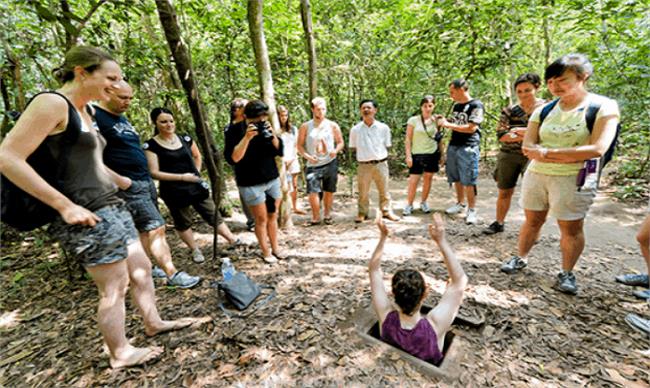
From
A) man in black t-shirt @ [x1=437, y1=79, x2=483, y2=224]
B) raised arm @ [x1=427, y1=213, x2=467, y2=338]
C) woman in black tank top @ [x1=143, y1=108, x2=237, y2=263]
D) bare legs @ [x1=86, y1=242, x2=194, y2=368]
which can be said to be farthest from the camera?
man in black t-shirt @ [x1=437, y1=79, x2=483, y2=224]

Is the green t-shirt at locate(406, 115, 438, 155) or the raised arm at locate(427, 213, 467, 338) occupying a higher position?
the green t-shirt at locate(406, 115, 438, 155)

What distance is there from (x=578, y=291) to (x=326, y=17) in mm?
10481

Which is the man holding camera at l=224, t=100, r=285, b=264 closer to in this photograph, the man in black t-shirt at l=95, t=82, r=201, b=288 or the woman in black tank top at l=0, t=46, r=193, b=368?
the man in black t-shirt at l=95, t=82, r=201, b=288

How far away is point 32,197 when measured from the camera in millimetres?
1653

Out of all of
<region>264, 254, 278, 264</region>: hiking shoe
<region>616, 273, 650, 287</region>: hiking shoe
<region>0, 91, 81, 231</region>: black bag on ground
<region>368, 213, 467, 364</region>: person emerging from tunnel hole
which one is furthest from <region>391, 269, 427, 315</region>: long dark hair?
<region>616, 273, 650, 287</region>: hiking shoe

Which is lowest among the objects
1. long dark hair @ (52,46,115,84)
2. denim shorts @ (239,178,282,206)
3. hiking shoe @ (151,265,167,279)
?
hiking shoe @ (151,265,167,279)

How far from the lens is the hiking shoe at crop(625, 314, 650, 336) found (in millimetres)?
2408

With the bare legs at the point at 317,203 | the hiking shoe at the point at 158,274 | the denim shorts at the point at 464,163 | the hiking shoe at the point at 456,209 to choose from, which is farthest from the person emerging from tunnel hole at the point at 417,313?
the hiking shoe at the point at 456,209

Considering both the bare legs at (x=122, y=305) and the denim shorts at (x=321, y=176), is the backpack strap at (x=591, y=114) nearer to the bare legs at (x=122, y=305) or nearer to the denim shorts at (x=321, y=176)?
the denim shorts at (x=321, y=176)

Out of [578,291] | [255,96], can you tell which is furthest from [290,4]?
[578,291]

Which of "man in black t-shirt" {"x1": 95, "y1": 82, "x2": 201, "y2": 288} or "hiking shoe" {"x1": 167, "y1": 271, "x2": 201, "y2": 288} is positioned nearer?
"man in black t-shirt" {"x1": 95, "y1": 82, "x2": 201, "y2": 288}

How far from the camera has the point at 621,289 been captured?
3.04 meters

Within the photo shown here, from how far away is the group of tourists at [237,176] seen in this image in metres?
1.76

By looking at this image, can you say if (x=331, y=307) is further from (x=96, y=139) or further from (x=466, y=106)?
(x=466, y=106)
